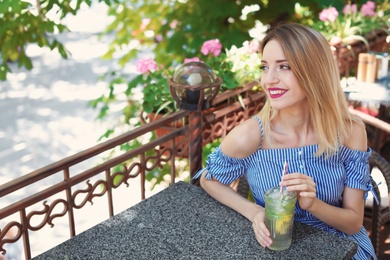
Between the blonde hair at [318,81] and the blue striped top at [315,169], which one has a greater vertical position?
the blonde hair at [318,81]

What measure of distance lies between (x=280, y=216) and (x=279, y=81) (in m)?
0.43

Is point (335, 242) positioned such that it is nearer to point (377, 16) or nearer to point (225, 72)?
point (225, 72)

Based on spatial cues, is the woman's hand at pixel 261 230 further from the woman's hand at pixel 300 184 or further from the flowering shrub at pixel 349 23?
the flowering shrub at pixel 349 23

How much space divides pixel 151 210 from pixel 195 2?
3259 millimetres

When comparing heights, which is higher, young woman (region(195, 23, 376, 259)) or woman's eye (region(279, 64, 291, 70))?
woman's eye (region(279, 64, 291, 70))

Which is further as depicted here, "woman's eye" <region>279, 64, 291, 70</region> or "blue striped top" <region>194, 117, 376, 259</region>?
"blue striped top" <region>194, 117, 376, 259</region>

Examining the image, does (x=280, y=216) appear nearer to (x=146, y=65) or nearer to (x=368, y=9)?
(x=146, y=65)

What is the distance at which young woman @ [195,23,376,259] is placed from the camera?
70.8 inches

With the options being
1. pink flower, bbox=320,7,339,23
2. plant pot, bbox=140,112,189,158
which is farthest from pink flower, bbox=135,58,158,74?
pink flower, bbox=320,7,339,23

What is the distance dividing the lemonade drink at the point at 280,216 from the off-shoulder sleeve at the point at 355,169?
1.17 feet

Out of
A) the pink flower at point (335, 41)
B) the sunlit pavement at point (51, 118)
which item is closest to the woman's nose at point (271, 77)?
the pink flower at point (335, 41)

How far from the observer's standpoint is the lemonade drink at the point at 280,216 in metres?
1.62

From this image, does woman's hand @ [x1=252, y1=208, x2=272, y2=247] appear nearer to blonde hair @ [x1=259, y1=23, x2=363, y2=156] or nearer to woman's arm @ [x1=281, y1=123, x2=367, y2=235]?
woman's arm @ [x1=281, y1=123, x2=367, y2=235]

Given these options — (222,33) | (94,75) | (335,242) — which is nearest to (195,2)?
(222,33)
